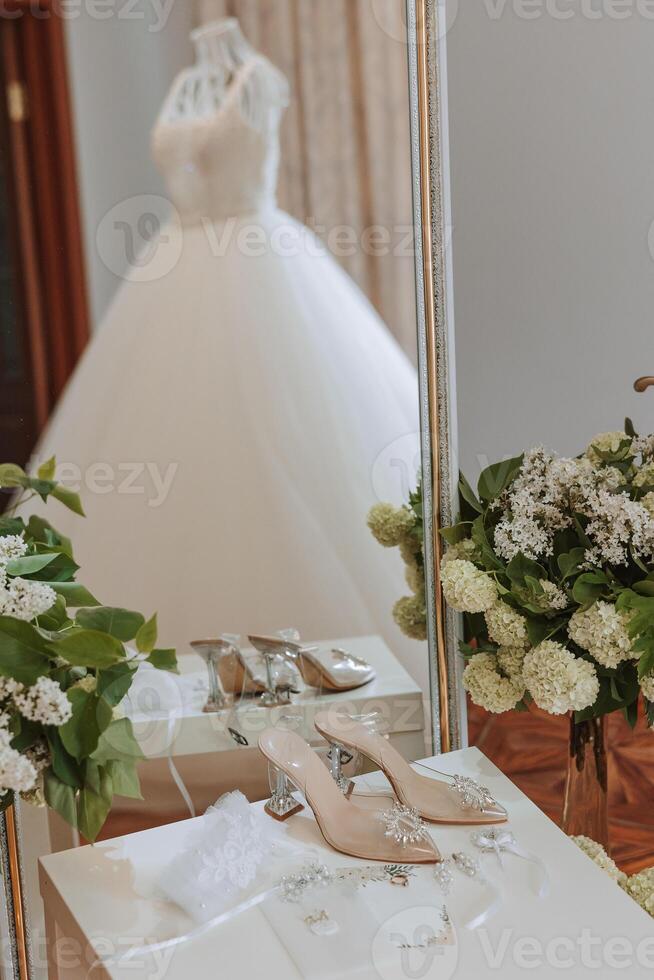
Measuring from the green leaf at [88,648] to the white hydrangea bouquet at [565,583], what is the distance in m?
0.38

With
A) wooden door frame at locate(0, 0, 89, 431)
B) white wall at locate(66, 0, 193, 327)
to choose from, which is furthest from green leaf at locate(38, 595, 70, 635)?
white wall at locate(66, 0, 193, 327)

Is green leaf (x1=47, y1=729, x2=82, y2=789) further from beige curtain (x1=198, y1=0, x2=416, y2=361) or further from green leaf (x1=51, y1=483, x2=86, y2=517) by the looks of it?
beige curtain (x1=198, y1=0, x2=416, y2=361)

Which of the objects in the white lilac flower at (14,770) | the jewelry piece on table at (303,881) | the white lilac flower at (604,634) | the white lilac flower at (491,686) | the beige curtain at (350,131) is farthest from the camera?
the beige curtain at (350,131)

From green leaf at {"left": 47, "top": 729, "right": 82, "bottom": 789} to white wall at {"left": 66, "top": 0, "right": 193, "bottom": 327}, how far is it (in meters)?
0.57

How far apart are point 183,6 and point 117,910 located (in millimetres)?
936

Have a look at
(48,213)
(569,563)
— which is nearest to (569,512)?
(569,563)

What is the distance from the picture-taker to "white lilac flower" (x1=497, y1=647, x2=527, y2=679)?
931 millimetres

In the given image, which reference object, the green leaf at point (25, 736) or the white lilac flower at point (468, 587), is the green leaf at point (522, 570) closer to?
the white lilac flower at point (468, 587)

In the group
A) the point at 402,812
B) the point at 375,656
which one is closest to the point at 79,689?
the point at 402,812

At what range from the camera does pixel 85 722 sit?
27.4 inches

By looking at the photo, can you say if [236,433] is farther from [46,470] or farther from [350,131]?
[350,131]

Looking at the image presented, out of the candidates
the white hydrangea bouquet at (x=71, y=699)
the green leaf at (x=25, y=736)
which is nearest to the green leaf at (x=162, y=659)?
the white hydrangea bouquet at (x=71, y=699)

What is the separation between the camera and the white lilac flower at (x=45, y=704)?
0.66 m

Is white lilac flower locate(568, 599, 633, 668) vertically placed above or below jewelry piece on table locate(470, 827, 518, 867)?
above
